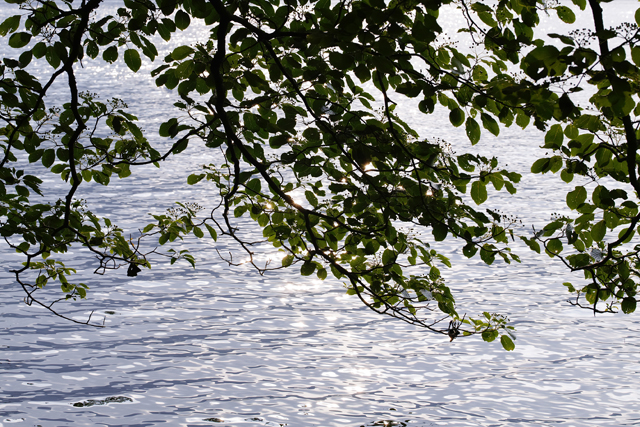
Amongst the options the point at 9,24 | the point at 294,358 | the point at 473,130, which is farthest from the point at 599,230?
the point at 294,358

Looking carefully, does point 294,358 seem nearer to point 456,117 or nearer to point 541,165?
point 541,165

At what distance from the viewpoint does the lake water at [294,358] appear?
8742 mm

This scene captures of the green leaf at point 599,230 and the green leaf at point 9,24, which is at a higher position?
the green leaf at point 9,24

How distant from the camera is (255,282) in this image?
14.1 m

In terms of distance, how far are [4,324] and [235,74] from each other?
8.42 m

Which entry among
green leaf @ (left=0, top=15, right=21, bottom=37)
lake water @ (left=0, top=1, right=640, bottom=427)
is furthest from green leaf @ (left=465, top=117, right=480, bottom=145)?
lake water @ (left=0, top=1, right=640, bottom=427)

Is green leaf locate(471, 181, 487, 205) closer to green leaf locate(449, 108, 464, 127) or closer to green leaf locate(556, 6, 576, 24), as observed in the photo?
green leaf locate(449, 108, 464, 127)

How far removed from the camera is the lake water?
8.74 metres

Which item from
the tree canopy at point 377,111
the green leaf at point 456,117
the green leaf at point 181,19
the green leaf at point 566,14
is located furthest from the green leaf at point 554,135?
the green leaf at point 181,19

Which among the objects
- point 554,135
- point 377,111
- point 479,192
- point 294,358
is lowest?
point 294,358

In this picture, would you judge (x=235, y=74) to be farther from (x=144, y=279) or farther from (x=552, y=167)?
(x=144, y=279)

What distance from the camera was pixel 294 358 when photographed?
10.5 m

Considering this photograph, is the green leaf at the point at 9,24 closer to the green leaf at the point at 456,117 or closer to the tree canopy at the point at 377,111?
the tree canopy at the point at 377,111

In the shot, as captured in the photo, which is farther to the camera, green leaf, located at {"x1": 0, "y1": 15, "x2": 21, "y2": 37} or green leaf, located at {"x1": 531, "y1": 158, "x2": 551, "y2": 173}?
green leaf, located at {"x1": 0, "y1": 15, "x2": 21, "y2": 37}
